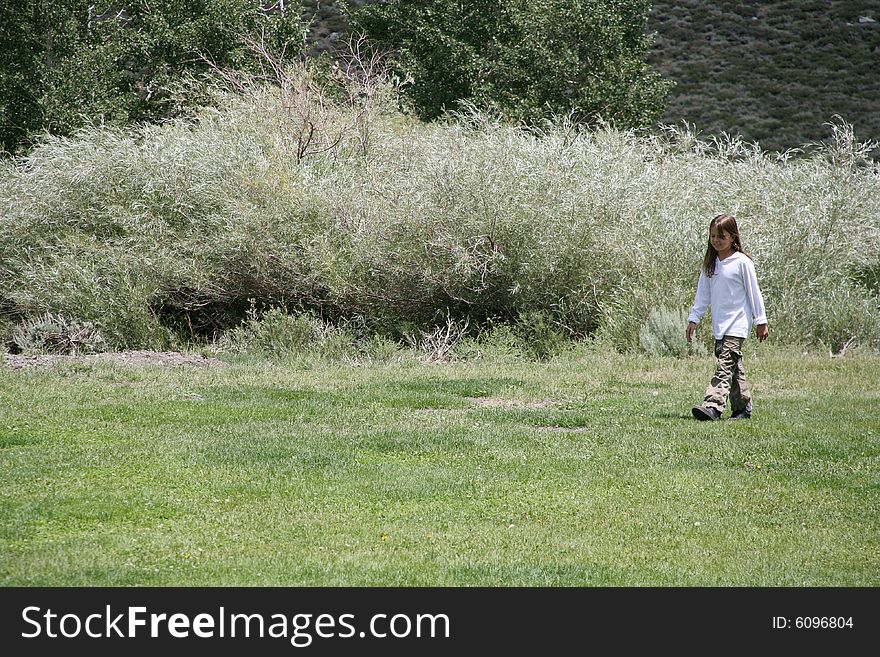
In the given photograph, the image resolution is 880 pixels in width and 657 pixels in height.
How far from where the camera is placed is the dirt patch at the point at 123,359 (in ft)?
39.8

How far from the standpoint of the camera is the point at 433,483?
21.9ft

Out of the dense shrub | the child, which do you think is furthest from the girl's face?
the dense shrub

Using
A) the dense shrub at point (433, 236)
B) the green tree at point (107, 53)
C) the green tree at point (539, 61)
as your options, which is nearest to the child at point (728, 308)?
the dense shrub at point (433, 236)

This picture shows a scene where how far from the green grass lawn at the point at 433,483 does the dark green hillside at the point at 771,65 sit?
29.4m

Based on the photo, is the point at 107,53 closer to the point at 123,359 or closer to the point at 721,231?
the point at 123,359

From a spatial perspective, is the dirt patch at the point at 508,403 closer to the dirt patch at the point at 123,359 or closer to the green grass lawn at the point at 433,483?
the green grass lawn at the point at 433,483

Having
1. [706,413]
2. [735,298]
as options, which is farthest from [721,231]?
[706,413]

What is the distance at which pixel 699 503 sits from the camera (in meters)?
6.27

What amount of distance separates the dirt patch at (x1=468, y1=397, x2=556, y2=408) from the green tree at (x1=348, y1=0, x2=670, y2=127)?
1639 cm

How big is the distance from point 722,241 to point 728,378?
111 cm

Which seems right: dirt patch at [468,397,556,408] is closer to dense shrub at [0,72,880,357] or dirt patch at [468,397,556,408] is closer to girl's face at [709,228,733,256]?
girl's face at [709,228,733,256]

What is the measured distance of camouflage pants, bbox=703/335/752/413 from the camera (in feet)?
28.3

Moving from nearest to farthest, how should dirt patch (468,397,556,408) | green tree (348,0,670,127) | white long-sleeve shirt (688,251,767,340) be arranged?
white long-sleeve shirt (688,251,767,340) < dirt patch (468,397,556,408) < green tree (348,0,670,127)

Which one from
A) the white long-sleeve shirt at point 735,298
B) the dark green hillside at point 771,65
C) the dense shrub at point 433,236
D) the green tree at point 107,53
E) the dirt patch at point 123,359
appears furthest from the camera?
the dark green hillside at point 771,65
